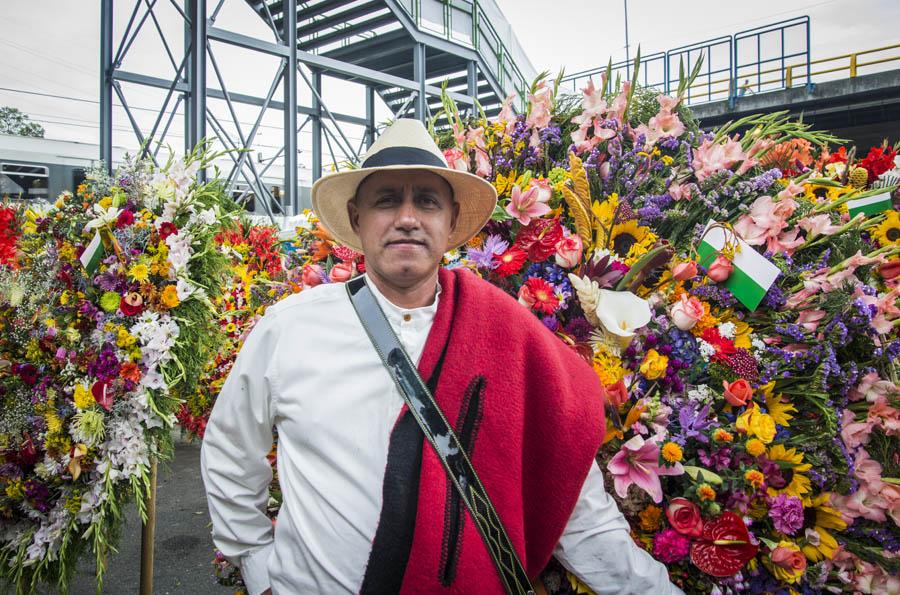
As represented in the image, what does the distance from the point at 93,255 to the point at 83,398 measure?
0.68 meters

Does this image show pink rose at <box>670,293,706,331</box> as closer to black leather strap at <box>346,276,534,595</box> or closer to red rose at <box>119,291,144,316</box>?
black leather strap at <box>346,276,534,595</box>

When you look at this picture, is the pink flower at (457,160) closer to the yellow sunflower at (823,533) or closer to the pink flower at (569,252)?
the pink flower at (569,252)

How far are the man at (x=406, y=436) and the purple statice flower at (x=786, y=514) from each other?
1.17 feet

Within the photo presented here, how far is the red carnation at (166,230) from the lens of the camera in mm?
2668

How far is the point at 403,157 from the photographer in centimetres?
161

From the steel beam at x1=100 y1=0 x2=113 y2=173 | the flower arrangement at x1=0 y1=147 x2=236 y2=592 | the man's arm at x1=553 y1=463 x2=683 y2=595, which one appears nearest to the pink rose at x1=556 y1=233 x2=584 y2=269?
the man's arm at x1=553 y1=463 x2=683 y2=595

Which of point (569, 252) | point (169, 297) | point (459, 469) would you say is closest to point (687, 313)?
point (569, 252)

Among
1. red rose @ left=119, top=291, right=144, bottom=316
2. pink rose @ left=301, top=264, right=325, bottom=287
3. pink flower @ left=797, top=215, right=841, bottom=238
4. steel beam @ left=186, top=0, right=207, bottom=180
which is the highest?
steel beam @ left=186, top=0, right=207, bottom=180

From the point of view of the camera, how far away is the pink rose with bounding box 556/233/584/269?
5.86ft

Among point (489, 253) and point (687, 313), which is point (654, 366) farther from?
point (489, 253)

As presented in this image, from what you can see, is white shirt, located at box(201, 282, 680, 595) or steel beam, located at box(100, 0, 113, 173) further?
steel beam, located at box(100, 0, 113, 173)

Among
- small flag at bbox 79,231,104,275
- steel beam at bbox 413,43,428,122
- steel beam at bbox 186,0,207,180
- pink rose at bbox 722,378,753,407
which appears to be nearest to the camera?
pink rose at bbox 722,378,753,407

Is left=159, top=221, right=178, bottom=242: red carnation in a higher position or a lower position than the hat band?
lower

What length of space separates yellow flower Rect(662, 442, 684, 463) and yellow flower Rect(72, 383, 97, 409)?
245 cm
